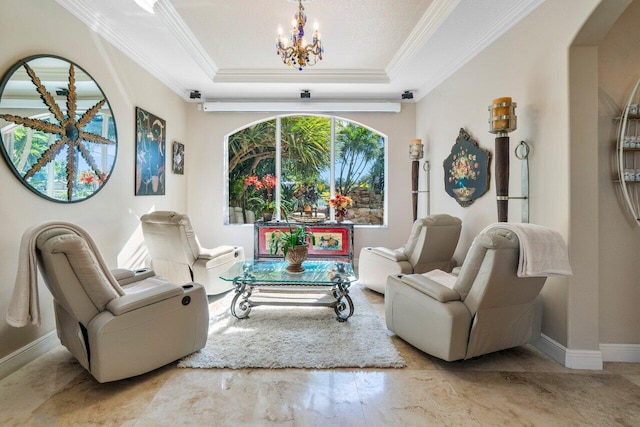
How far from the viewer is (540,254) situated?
6.26ft

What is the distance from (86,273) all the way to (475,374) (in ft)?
8.30

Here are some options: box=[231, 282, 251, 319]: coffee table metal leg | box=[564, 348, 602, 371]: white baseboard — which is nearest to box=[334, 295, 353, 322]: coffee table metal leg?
box=[231, 282, 251, 319]: coffee table metal leg

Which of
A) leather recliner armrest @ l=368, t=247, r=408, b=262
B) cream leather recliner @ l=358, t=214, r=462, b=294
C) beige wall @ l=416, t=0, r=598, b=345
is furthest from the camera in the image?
leather recliner armrest @ l=368, t=247, r=408, b=262

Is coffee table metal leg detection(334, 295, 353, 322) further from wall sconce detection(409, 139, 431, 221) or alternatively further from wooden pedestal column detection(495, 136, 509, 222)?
wall sconce detection(409, 139, 431, 221)

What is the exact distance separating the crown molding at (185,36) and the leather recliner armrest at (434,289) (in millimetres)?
3185

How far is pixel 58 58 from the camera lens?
249 cm

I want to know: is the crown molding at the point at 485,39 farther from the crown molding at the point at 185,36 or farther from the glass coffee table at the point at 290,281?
the crown molding at the point at 185,36

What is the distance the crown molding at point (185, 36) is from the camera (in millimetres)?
2855

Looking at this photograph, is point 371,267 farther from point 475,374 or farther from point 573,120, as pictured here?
point 573,120

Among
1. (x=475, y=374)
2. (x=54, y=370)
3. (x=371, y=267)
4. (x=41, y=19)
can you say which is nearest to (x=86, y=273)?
(x=54, y=370)

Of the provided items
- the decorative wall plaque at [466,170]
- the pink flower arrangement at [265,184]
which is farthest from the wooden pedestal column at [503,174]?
the pink flower arrangement at [265,184]

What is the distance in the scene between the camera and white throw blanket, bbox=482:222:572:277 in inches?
74.5

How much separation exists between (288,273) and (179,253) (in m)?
1.25

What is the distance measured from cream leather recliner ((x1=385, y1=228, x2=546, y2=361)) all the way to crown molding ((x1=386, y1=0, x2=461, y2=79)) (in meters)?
2.07
